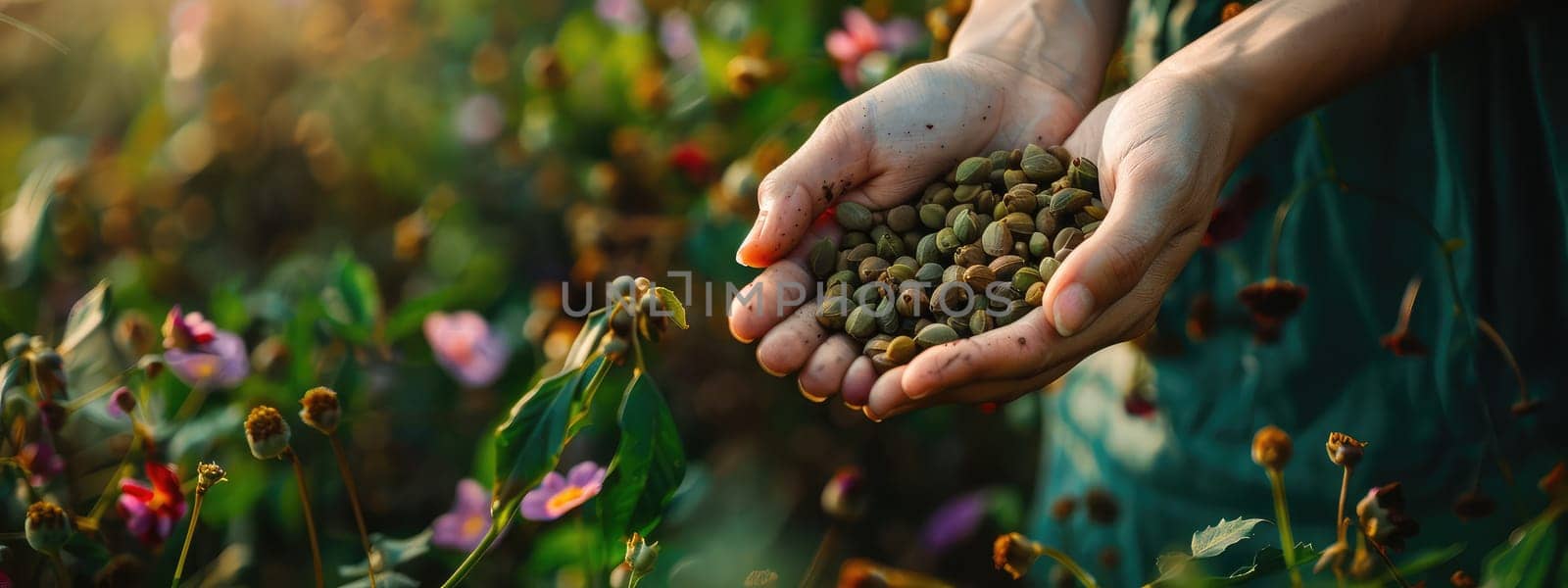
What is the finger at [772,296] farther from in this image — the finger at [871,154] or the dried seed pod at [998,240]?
the dried seed pod at [998,240]

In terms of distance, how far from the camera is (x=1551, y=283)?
1.07m

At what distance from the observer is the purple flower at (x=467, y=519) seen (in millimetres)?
1120

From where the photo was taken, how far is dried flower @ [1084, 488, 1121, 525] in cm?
127

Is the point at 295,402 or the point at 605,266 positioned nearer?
the point at 295,402

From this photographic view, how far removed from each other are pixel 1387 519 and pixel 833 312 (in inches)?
19.9

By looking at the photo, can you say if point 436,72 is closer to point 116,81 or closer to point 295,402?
point 116,81

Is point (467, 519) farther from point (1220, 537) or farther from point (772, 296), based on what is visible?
point (1220, 537)

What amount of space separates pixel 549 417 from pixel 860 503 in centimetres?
51

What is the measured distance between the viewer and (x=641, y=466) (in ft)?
2.34

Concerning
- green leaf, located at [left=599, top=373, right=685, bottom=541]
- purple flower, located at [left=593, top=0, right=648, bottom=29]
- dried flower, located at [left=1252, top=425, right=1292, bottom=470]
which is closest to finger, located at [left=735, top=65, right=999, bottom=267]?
green leaf, located at [left=599, top=373, right=685, bottom=541]

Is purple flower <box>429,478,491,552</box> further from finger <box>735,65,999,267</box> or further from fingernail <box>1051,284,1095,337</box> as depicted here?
fingernail <box>1051,284,1095,337</box>

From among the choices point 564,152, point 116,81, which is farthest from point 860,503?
point 116,81

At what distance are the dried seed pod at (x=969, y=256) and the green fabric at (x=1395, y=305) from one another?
0.96ft

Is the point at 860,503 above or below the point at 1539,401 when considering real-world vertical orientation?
below
